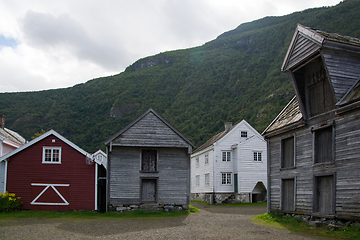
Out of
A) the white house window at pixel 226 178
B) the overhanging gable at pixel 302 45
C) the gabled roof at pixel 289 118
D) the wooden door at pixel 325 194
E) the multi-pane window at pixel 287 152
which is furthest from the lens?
the white house window at pixel 226 178

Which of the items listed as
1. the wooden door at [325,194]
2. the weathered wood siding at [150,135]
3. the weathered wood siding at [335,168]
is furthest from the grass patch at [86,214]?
the wooden door at [325,194]

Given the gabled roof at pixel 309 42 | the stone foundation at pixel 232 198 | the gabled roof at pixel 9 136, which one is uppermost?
the gabled roof at pixel 309 42

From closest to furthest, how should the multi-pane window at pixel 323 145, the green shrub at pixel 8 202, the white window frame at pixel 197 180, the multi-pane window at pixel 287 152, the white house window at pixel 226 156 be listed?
the multi-pane window at pixel 323 145, the multi-pane window at pixel 287 152, the green shrub at pixel 8 202, the white house window at pixel 226 156, the white window frame at pixel 197 180

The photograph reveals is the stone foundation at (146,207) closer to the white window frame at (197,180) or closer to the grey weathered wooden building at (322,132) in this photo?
the grey weathered wooden building at (322,132)

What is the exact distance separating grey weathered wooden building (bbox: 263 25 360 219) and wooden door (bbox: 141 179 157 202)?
10119 millimetres

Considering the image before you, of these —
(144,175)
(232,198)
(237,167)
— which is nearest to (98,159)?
(144,175)

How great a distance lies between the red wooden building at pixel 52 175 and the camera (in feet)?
83.5

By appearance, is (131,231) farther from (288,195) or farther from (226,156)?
(226,156)

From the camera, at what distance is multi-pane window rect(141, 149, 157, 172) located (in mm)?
26984

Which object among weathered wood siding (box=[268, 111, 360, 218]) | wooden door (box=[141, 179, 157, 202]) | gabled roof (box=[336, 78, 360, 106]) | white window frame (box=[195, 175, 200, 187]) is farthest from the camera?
white window frame (box=[195, 175, 200, 187])

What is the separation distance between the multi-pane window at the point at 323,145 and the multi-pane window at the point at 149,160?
13.5m

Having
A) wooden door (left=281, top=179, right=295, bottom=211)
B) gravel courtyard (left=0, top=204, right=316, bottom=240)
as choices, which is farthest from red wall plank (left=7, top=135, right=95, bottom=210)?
wooden door (left=281, top=179, right=295, bottom=211)

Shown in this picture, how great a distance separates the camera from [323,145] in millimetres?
17062

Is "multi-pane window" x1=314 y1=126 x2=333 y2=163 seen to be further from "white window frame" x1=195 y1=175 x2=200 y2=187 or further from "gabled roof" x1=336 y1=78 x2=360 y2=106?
"white window frame" x1=195 y1=175 x2=200 y2=187
